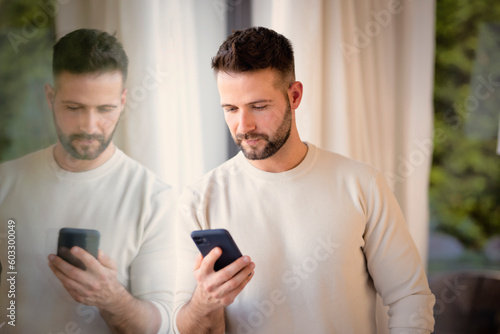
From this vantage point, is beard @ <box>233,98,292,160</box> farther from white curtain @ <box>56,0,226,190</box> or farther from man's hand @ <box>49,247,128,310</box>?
man's hand @ <box>49,247,128,310</box>

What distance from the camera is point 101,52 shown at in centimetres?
139

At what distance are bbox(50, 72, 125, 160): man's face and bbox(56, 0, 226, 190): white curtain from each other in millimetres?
60

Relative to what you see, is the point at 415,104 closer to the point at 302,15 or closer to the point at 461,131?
the point at 461,131

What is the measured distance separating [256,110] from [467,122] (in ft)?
2.50

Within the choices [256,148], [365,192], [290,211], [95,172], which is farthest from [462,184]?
[95,172]

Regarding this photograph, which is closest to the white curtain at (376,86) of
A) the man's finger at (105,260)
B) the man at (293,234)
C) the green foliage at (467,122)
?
the green foliage at (467,122)

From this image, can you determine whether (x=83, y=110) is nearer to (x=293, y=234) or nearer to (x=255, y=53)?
(x=255, y=53)

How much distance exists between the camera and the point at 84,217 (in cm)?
136

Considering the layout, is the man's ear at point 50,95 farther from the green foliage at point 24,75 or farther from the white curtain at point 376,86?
the white curtain at point 376,86

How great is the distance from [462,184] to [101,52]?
1.21m

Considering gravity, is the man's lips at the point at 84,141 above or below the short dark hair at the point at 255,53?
below

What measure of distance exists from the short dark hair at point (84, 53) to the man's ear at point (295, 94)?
1.65 ft

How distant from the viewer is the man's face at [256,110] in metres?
1.25

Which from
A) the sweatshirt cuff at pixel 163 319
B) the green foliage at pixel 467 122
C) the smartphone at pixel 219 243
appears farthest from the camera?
the green foliage at pixel 467 122
